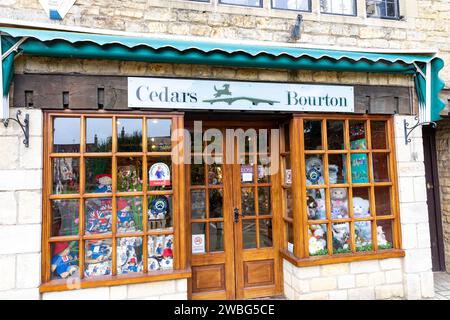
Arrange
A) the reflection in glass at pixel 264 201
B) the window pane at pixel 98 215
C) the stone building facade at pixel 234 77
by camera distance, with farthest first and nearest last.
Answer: the reflection in glass at pixel 264 201, the window pane at pixel 98 215, the stone building facade at pixel 234 77

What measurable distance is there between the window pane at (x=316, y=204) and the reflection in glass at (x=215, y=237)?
133cm

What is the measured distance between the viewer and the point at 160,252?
3.69m

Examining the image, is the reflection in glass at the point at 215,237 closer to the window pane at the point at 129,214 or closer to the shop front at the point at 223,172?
the shop front at the point at 223,172

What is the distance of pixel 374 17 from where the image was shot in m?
4.65

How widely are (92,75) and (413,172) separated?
15.4ft

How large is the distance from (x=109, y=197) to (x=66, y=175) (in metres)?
0.57

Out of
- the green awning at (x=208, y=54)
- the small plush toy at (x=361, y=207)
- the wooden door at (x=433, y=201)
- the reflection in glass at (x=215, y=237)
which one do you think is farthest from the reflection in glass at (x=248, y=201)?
the wooden door at (x=433, y=201)

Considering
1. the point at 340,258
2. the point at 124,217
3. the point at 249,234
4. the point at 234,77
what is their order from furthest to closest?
the point at 249,234, the point at 340,258, the point at 234,77, the point at 124,217

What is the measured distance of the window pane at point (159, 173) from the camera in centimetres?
371

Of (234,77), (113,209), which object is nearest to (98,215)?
(113,209)

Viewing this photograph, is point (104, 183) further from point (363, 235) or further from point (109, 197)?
point (363, 235)

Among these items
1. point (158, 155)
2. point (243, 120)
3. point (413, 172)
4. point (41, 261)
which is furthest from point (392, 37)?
point (41, 261)

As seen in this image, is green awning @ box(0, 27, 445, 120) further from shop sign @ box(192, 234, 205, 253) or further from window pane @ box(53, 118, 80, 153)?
shop sign @ box(192, 234, 205, 253)

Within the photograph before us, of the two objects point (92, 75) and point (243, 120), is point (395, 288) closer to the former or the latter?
point (243, 120)
